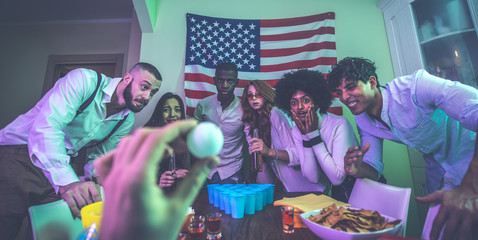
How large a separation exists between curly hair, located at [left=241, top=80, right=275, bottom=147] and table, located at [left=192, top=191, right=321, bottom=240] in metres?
1.01

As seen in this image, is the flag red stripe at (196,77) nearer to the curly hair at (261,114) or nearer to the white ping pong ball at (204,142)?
the curly hair at (261,114)

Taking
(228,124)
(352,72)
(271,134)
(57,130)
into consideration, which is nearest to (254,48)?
(228,124)

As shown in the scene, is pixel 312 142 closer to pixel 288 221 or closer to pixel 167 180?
pixel 288 221

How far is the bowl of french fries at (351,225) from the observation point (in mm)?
610

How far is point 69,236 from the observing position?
2.52ft

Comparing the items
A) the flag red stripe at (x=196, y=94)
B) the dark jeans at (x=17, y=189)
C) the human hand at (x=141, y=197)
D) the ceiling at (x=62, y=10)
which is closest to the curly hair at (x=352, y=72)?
the flag red stripe at (x=196, y=94)

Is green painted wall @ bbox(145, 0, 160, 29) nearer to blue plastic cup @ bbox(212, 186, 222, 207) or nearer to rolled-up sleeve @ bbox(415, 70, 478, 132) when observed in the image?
blue plastic cup @ bbox(212, 186, 222, 207)

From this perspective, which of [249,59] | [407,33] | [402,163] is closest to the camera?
[407,33]

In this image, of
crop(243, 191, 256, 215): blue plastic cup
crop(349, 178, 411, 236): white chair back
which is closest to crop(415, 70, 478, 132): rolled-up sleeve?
crop(349, 178, 411, 236): white chair back

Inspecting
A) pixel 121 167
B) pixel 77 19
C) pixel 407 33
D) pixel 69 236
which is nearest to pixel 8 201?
pixel 69 236

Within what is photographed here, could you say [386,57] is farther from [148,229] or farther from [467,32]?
[148,229]

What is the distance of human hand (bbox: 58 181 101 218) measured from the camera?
814 millimetres

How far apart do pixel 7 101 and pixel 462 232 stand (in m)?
4.65

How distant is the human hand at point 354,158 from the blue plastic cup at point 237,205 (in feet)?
1.99
